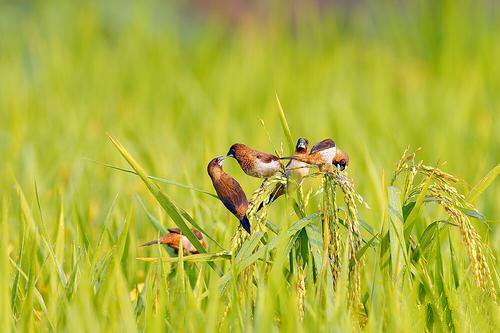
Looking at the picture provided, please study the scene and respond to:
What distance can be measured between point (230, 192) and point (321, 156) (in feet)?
0.62

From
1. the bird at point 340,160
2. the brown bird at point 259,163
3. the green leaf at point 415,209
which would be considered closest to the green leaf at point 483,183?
the green leaf at point 415,209

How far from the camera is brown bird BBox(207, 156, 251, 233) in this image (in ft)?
6.13

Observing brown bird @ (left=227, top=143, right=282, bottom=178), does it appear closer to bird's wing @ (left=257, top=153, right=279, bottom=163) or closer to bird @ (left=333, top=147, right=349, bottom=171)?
bird's wing @ (left=257, top=153, right=279, bottom=163)

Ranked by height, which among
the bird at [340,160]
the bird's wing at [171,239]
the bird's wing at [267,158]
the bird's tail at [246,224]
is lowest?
the bird's tail at [246,224]

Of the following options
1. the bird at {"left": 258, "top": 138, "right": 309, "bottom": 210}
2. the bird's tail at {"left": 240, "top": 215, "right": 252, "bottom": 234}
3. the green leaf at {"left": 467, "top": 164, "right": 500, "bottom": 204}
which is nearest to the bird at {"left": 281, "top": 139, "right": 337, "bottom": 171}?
the bird at {"left": 258, "top": 138, "right": 309, "bottom": 210}

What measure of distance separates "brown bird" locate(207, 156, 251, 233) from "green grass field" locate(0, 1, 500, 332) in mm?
59

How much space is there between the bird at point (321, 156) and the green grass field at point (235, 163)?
0.07 metres

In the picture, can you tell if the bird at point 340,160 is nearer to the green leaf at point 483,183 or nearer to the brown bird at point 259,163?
the brown bird at point 259,163

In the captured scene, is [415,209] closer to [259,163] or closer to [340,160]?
[340,160]

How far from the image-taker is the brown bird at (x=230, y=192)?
1.87m

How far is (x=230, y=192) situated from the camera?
1885 mm

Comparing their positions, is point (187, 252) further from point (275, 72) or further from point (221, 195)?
point (275, 72)

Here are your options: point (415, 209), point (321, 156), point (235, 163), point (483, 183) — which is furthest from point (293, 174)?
point (235, 163)

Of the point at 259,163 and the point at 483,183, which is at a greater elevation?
the point at 483,183
